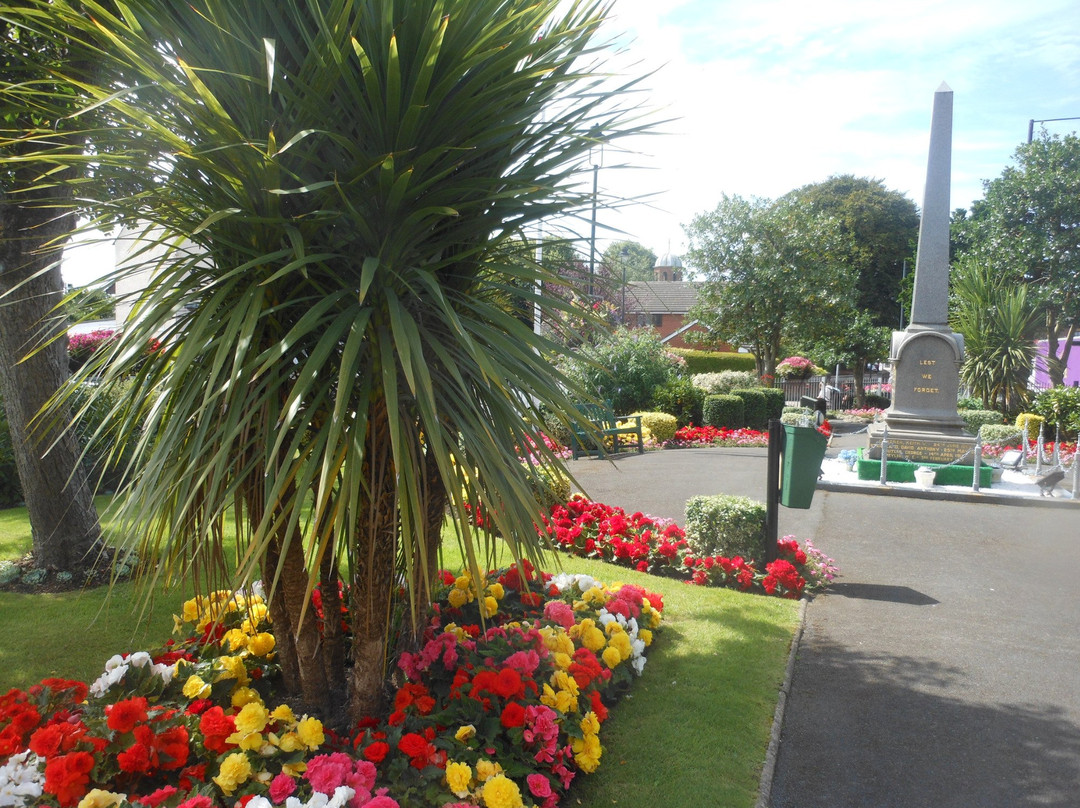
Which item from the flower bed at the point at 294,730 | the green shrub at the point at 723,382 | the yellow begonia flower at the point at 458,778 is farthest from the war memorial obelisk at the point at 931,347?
the yellow begonia flower at the point at 458,778

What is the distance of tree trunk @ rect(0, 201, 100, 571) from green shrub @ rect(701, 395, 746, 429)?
50.0ft

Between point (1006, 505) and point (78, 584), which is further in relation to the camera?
point (1006, 505)

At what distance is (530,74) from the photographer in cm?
256

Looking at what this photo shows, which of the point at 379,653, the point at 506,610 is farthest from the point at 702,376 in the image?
the point at 379,653

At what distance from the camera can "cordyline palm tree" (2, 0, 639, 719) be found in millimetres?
2387

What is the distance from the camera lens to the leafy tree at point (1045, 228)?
20.3 m

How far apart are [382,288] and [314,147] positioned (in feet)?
1.73

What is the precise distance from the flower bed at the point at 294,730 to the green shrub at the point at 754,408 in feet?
56.1

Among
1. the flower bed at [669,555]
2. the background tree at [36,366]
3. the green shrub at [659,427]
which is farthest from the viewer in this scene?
the green shrub at [659,427]

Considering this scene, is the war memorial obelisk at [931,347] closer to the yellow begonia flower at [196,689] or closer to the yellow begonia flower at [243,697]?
the yellow begonia flower at [243,697]

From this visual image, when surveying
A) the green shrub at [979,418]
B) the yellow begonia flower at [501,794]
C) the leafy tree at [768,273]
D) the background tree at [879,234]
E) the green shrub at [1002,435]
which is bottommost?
the yellow begonia flower at [501,794]

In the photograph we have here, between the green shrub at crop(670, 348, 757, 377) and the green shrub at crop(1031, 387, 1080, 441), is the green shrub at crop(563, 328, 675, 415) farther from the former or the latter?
the green shrub at crop(1031, 387, 1080, 441)

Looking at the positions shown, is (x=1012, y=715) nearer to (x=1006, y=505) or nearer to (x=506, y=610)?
(x=506, y=610)

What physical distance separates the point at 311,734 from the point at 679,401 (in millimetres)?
17076
